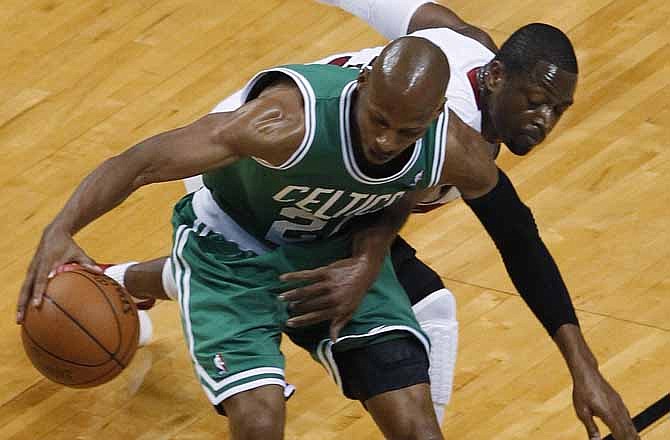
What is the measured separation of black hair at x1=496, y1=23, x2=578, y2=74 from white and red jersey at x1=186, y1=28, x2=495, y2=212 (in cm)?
10

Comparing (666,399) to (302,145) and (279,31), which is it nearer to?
(302,145)

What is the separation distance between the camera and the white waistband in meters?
3.99

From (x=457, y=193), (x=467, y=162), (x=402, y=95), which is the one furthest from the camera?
(x=457, y=193)

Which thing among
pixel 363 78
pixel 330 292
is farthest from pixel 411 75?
pixel 330 292

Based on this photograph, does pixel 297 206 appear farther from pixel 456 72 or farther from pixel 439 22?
pixel 439 22

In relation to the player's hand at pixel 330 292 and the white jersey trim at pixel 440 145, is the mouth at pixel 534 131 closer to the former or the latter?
the white jersey trim at pixel 440 145

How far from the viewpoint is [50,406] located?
476cm

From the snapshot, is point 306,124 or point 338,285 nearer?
point 306,124

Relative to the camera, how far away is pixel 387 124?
347 centimetres

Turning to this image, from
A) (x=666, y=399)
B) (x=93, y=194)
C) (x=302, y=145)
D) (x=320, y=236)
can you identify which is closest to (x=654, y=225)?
(x=666, y=399)

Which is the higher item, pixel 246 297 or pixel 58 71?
pixel 246 297

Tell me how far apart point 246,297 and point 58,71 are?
2.64 meters

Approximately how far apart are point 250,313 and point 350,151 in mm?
517

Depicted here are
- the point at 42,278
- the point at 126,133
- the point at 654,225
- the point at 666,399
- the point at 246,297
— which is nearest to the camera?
the point at 42,278
